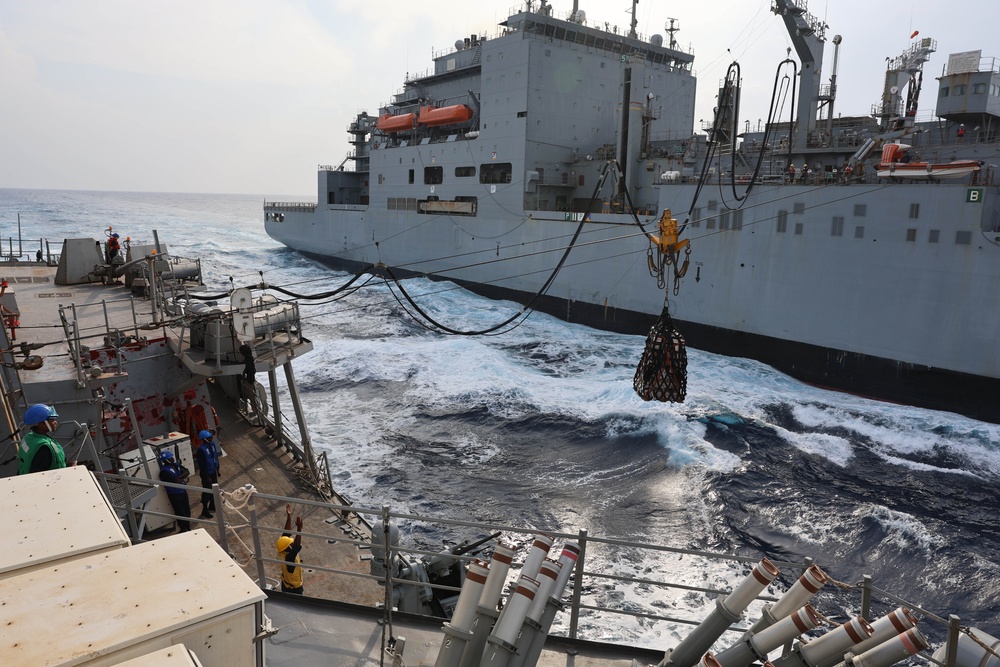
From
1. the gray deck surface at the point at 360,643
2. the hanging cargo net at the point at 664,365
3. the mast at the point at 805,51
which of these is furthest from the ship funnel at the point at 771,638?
the mast at the point at 805,51

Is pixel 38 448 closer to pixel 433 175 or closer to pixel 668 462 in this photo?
pixel 668 462

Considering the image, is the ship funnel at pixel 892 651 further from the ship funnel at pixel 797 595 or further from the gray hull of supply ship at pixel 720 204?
the gray hull of supply ship at pixel 720 204

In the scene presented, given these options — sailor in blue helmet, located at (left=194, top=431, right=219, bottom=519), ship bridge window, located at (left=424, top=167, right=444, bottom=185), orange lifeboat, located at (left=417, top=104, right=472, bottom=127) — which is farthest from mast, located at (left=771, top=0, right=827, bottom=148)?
sailor in blue helmet, located at (left=194, top=431, right=219, bottom=519)

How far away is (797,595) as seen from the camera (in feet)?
10.4

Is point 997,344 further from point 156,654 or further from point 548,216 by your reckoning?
point 156,654

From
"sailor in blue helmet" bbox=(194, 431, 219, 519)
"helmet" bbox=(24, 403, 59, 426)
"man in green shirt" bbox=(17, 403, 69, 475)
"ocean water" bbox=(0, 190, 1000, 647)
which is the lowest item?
"ocean water" bbox=(0, 190, 1000, 647)

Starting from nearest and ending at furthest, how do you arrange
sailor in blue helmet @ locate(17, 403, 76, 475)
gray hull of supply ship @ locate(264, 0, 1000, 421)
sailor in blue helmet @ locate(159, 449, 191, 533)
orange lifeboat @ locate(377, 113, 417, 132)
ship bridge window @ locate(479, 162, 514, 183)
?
1. sailor in blue helmet @ locate(17, 403, 76, 475)
2. sailor in blue helmet @ locate(159, 449, 191, 533)
3. gray hull of supply ship @ locate(264, 0, 1000, 421)
4. ship bridge window @ locate(479, 162, 514, 183)
5. orange lifeboat @ locate(377, 113, 417, 132)

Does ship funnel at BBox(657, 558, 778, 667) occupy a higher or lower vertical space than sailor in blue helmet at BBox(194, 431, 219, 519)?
higher

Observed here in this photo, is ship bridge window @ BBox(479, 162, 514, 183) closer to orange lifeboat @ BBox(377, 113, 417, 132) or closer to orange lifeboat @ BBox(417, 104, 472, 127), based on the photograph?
orange lifeboat @ BBox(417, 104, 472, 127)

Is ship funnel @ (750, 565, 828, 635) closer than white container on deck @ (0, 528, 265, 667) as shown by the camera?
No

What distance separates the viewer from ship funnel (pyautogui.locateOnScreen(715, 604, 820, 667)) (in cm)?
305

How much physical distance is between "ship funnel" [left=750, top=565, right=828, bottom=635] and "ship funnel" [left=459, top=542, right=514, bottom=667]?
1.39 meters

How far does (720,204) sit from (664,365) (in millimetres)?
13560

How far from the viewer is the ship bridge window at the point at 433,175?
110 feet
